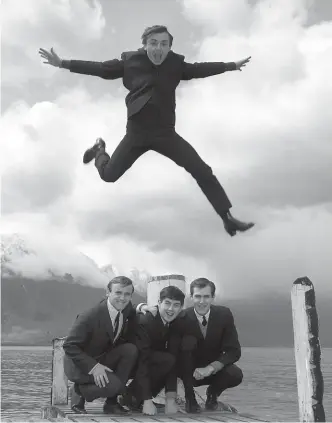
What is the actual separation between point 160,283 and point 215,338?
177 cm

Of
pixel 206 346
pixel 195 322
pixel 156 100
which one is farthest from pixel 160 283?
pixel 156 100

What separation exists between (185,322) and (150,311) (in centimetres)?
51

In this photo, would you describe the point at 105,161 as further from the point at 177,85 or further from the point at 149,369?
the point at 149,369

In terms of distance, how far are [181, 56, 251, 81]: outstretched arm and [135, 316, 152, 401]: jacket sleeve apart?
3.25 metres

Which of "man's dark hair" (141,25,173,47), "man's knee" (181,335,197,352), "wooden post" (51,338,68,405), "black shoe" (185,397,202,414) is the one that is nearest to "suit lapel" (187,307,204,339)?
"man's knee" (181,335,197,352)

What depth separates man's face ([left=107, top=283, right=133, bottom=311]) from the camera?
22.7 feet

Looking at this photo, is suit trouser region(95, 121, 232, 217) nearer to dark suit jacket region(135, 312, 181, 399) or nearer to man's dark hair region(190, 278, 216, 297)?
man's dark hair region(190, 278, 216, 297)

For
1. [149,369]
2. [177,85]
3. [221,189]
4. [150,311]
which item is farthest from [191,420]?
[177,85]

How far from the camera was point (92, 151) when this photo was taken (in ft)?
26.4

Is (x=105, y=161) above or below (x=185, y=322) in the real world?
above

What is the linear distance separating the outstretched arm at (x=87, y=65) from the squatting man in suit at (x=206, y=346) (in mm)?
2963

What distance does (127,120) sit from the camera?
7.13 meters

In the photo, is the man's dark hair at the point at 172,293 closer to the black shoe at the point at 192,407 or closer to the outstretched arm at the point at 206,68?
the black shoe at the point at 192,407

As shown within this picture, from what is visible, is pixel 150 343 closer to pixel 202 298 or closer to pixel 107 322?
pixel 107 322
